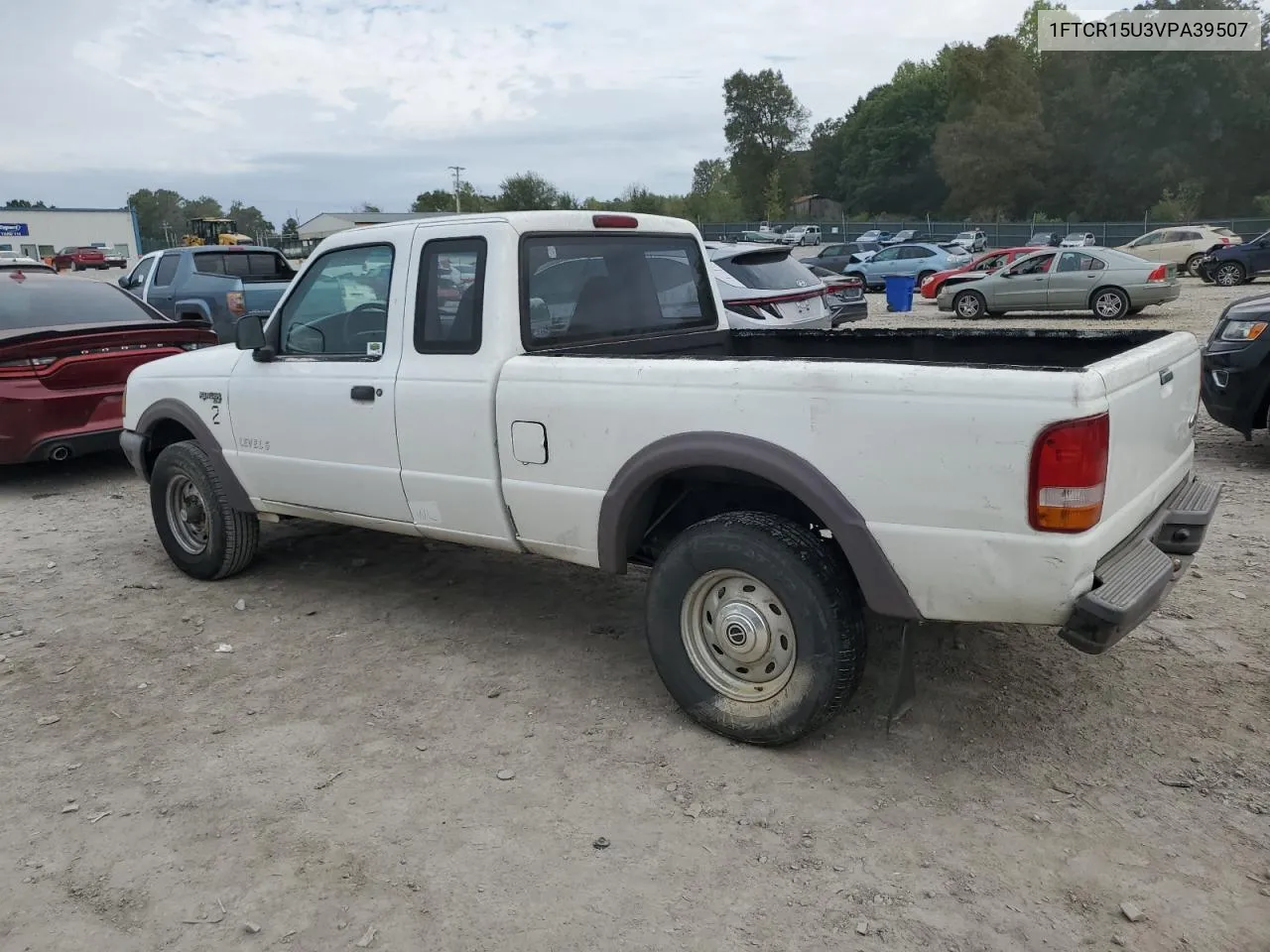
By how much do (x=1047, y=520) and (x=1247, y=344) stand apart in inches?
195

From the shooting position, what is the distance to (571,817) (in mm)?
3131

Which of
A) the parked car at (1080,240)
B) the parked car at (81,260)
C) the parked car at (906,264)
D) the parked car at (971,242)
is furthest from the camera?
the parked car at (81,260)

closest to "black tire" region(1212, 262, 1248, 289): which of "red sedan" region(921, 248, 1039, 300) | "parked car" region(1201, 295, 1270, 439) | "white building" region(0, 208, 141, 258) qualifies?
"red sedan" region(921, 248, 1039, 300)

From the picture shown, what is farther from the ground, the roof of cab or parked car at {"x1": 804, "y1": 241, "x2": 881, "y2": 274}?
the roof of cab

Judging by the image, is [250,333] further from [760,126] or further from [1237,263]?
[760,126]

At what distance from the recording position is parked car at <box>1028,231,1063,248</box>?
141ft

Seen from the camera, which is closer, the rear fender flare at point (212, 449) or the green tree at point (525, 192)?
the rear fender flare at point (212, 449)

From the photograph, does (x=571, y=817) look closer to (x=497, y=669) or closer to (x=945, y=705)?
(x=497, y=669)

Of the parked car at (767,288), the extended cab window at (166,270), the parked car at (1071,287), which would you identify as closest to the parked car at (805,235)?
the parked car at (1071,287)

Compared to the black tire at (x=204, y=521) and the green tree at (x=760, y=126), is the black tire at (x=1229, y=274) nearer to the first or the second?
the black tire at (x=204, y=521)

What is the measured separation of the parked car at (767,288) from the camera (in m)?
9.73

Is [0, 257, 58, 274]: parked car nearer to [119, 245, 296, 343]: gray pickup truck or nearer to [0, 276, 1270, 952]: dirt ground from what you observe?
[119, 245, 296, 343]: gray pickup truck

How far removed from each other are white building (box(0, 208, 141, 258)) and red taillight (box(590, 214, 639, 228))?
84.9 m

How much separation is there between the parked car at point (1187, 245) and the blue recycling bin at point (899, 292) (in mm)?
9269
